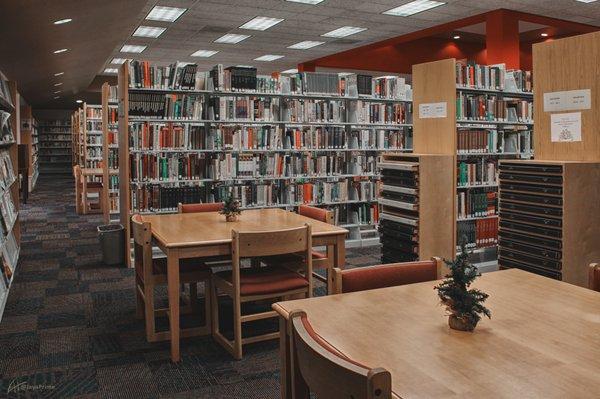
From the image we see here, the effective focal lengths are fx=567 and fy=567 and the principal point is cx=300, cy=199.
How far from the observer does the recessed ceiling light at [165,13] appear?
8961 mm

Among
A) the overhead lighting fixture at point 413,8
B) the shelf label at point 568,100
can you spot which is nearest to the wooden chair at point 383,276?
the shelf label at point 568,100

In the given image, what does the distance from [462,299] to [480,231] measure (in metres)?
4.62

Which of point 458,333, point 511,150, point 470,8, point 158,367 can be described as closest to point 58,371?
point 158,367

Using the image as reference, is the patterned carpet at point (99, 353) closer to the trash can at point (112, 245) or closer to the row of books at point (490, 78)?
the trash can at point (112, 245)

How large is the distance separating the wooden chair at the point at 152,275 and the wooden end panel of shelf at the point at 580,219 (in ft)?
7.82

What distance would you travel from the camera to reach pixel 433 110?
17.4 ft

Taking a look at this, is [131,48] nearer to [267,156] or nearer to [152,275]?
[267,156]

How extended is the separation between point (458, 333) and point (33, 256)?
6.33 meters

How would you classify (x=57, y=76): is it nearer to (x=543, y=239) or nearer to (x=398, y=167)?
(x=398, y=167)

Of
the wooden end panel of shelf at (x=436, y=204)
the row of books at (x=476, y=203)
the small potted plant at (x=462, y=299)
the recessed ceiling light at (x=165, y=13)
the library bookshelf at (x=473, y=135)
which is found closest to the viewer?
the small potted plant at (x=462, y=299)

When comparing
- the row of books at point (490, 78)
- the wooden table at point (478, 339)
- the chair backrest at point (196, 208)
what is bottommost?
the wooden table at point (478, 339)

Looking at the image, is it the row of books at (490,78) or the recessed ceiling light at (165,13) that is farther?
the recessed ceiling light at (165,13)

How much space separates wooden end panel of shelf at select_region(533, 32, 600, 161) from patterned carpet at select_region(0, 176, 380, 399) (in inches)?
92.2

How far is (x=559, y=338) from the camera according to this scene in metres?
1.63
